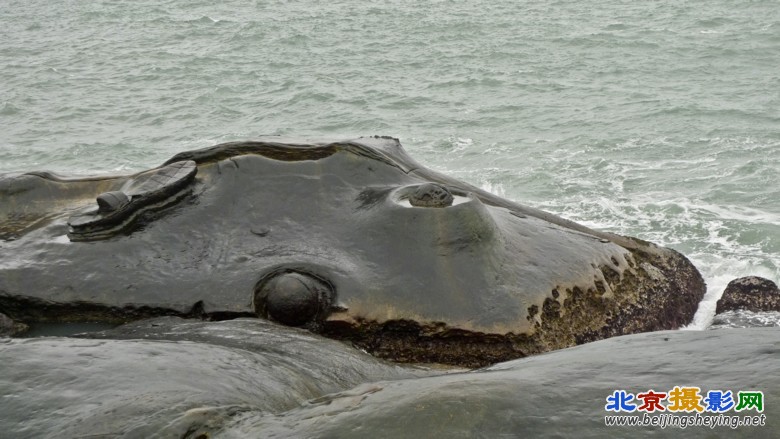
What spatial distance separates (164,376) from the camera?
4.06 m

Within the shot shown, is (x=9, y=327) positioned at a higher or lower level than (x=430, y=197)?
lower

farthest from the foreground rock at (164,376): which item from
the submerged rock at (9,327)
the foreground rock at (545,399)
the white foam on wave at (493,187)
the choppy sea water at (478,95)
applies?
the white foam on wave at (493,187)

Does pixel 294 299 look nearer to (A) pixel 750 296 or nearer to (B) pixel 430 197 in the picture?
(B) pixel 430 197

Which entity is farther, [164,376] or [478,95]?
[478,95]

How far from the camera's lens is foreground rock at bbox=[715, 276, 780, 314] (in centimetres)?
767

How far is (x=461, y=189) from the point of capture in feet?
21.4

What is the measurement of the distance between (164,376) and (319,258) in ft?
5.68

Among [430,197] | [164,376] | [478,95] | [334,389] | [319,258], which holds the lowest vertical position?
[334,389]

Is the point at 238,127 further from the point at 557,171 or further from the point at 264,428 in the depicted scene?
the point at 264,428
